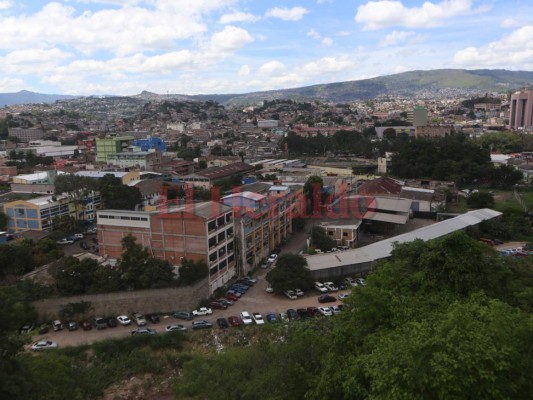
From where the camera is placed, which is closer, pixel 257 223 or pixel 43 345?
pixel 43 345

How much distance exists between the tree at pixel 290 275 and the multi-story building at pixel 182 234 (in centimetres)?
179

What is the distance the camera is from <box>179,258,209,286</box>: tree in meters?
13.2

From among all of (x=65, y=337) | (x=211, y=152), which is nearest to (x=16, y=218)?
(x=65, y=337)

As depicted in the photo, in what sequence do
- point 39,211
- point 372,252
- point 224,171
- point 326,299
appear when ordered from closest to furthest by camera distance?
point 326,299 < point 372,252 < point 39,211 < point 224,171

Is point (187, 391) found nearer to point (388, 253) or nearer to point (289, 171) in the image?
point (388, 253)

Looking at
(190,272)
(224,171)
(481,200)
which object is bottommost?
(481,200)

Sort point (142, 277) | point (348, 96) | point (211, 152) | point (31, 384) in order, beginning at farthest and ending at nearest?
point (348, 96) < point (211, 152) < point (142, 277) < point (31, 384)

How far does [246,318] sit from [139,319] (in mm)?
3099

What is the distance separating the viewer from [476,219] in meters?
19.9

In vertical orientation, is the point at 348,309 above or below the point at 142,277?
above

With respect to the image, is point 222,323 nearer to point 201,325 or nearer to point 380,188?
point 201,325

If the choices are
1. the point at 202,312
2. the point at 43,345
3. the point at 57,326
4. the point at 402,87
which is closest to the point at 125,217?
the point at 57,326

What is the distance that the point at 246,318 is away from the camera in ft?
41.4

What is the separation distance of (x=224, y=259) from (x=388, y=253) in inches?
232
